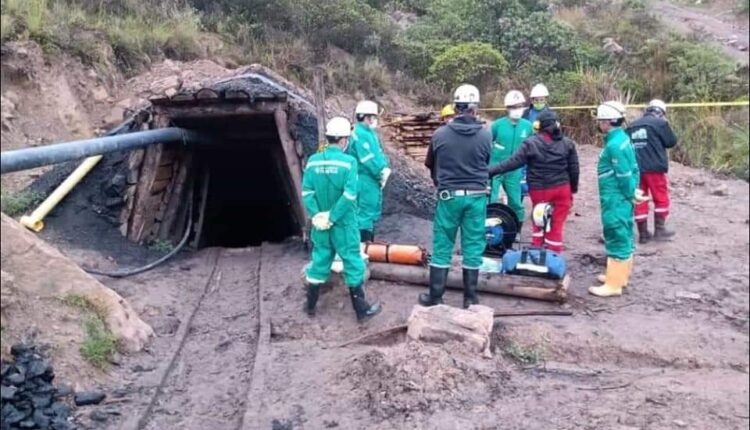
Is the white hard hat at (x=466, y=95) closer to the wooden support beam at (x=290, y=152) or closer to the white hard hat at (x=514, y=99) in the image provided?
the white hard hat at (x=514, y=99)

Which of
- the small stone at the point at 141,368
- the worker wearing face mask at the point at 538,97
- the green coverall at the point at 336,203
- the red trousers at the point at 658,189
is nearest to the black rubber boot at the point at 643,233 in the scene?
the red trousers at the point at 658,189

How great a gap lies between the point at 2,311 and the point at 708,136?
451cm

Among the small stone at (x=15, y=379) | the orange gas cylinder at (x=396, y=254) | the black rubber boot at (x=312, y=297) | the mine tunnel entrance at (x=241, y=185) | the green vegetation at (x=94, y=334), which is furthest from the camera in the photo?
the mine tunnel entrance at (x=241, y=185)

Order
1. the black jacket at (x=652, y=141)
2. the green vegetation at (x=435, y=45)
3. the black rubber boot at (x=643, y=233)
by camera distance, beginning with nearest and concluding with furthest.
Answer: the green vegetation at (x=435, y=45) < the black jacket at (x=652, y=141) < the black rubber boot at (x=643, y=233)

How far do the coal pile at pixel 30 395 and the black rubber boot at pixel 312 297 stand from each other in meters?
2.61

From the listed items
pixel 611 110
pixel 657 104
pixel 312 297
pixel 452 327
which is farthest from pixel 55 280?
pixel 657 104

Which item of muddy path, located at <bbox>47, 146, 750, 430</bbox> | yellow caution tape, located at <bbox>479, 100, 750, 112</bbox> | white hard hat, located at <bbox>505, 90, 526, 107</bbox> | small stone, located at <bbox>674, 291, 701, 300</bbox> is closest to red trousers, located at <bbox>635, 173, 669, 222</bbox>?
muddy path, located at <bbox>47, 146, 750, 430</bbox>

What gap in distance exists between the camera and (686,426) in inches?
217

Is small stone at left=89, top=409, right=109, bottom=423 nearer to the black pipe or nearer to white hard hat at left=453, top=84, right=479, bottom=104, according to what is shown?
the black pipe

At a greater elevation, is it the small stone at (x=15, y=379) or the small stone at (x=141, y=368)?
the small stone at (x=15, y=379)

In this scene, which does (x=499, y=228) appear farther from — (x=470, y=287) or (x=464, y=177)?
(x=464, y=177)

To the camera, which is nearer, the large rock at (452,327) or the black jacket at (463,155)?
the large rock at (452,327)

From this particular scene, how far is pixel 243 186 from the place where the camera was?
1620 cm

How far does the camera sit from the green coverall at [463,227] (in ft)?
24.6
